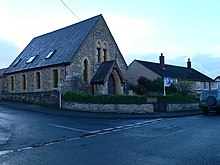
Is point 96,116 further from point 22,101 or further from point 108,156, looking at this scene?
point 22,101

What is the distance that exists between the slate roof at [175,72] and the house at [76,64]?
38.9 ft

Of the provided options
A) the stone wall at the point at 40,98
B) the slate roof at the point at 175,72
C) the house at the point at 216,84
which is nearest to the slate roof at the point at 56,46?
the stone wall at the point at 40,98

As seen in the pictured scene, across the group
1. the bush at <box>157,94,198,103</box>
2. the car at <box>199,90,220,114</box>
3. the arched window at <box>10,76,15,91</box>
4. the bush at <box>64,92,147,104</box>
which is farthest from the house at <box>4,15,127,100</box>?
the car at <box>199,90,220,114</box>

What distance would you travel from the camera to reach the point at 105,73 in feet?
80.6

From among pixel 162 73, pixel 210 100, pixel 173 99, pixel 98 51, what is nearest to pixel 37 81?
pixel 98 51

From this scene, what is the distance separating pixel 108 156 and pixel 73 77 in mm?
18219

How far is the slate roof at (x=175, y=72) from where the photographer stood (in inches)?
1625

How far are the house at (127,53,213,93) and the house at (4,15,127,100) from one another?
1060 cm

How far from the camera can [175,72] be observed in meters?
44.7

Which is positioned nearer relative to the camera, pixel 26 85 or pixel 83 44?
pixel 83 44

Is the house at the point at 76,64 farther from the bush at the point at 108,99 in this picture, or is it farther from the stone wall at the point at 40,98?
the bush at the point at 108,99

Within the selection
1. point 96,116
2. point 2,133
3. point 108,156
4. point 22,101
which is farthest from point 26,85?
point 108,156

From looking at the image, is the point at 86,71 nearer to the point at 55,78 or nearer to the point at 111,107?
the point at 55,78

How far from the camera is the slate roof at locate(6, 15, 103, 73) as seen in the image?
25531mm
